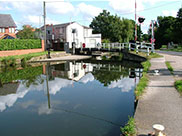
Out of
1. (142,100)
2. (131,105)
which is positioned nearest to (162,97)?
(142,100)

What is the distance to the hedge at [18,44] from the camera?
25.8 metres

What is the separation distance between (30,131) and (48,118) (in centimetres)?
97

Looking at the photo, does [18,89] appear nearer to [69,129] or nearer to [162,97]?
[69,129]

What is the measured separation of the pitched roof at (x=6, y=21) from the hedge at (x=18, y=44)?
2987 cm

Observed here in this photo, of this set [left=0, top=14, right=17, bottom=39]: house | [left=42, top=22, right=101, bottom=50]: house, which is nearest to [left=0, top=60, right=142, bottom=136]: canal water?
[left=42, top=22, right=101, bottom=50]: house

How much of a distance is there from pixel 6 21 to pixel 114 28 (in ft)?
110

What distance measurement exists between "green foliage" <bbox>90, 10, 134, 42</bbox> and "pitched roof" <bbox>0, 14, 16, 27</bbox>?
28.0 metres

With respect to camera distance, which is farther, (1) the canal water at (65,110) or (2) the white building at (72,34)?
(2) the white building at (72,34)

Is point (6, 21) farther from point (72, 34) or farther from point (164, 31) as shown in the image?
point (164, 31)

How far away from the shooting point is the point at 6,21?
189 feet

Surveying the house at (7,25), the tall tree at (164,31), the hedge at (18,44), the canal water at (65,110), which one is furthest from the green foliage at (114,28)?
the canal water at (65,110)

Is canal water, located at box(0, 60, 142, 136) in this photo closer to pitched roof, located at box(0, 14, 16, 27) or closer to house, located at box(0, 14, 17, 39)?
house, located at box(0, 14, 17, 39)

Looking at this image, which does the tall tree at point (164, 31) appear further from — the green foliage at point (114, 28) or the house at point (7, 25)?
the house at point (7, 25)

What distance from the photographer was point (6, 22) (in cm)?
5725
